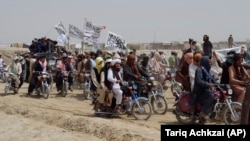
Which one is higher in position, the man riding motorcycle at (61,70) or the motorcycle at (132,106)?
the man riding motorcycle at (61,70)

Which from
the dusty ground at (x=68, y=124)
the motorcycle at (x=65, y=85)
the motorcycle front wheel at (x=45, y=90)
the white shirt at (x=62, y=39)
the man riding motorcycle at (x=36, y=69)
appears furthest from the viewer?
the white shirt at (x=62, y=39)

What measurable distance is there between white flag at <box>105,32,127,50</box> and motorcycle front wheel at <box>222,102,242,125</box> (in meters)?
11.1

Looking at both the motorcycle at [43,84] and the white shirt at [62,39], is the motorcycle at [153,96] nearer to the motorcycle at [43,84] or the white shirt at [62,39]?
the motorcycle at [43,84]

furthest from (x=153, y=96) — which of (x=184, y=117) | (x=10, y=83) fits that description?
(x=10, y=83)

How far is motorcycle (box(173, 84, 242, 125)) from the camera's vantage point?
992cm

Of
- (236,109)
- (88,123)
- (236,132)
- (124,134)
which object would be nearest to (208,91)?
(236,109)

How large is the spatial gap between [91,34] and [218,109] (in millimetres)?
13875

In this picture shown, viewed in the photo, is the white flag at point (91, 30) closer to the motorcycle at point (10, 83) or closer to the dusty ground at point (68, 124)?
the motorcycle at point (10, 83)

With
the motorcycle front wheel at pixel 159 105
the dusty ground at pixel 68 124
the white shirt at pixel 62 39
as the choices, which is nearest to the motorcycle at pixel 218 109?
the dusty ground at pixel 68 124

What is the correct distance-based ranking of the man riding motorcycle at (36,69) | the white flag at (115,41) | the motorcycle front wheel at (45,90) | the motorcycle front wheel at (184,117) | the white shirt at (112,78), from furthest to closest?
the white flag at (115,41), the man riding motorcycle at (36,69), the motorcycle front wheel at (45,90), the white shirt at (112,78), the motorcycle front wheel at (184,117)

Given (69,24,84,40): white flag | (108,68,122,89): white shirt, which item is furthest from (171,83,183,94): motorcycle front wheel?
(69,24,84,40): white flag

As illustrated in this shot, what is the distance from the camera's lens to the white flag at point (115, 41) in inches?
806

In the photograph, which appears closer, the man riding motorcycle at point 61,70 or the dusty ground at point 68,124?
the dusty ground at point 68,124

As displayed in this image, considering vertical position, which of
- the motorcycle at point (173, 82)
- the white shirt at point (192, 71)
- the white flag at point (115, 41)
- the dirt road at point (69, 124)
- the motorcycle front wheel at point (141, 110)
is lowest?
the dirt road at point (69, 124)
